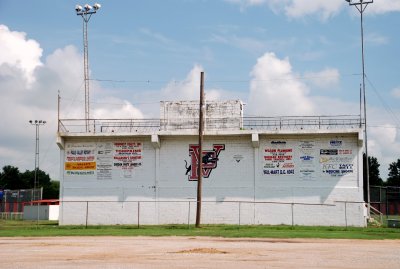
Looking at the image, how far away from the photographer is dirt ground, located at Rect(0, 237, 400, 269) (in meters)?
18.0

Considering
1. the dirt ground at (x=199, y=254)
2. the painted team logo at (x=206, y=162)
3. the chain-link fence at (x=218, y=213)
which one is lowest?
the dirt ground at (x=199, y=254)

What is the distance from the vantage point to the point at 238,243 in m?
26.0

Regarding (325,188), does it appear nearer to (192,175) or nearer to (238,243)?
(192,175)

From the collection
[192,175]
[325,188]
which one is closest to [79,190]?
[192,175]

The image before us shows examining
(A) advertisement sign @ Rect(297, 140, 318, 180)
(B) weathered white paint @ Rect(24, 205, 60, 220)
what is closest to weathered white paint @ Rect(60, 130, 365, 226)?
(A) advertisement sign @ Rect(297, 140, 318, 180)

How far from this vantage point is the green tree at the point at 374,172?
120 meters

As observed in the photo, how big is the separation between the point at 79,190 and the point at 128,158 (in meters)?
4.54

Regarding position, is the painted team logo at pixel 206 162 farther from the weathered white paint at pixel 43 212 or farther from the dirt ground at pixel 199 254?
the weathered white paint at pixel 43 212

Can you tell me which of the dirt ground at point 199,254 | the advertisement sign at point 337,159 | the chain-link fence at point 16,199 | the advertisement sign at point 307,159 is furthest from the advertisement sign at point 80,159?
the chain-link fence at point 16,199

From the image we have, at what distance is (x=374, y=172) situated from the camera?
123 metres

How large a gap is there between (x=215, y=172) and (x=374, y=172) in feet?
284

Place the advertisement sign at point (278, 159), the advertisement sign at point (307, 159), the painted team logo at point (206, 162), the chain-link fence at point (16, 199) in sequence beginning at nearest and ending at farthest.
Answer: the advertisement sign at point (307, 159)
the advertisement sign at point (278, 159)
the painted team logo at point (206, 162)
the chain-link fence at point (16, 199)

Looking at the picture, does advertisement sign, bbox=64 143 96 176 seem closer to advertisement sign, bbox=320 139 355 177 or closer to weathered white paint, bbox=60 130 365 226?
weathered white paint, bbox=60 130 365 226

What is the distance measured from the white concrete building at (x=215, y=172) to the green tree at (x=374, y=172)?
79.7 meters
